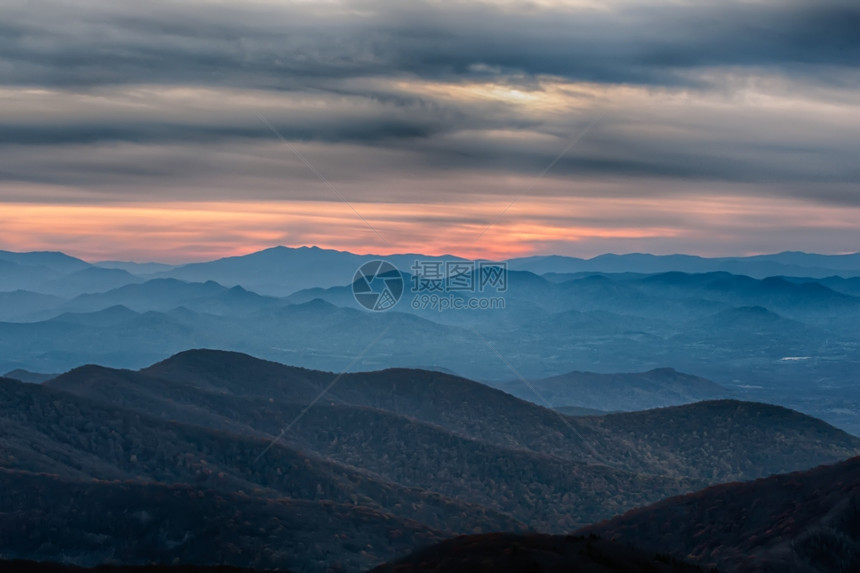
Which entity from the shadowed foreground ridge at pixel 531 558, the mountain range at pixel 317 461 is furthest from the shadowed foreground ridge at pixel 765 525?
the mountain range at pixel 317 461

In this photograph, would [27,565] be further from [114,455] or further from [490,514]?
[490,514]

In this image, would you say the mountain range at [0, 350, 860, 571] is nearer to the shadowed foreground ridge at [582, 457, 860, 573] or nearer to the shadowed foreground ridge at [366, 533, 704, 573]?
the shadowed foreground ridge at [582, 457, 860, 573]

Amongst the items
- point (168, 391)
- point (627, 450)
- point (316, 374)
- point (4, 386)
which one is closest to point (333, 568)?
point (4, 386)

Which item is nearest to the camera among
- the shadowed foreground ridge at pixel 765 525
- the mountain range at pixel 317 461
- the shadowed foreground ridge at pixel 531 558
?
the shadowed foreground ridge at pixel 531 558

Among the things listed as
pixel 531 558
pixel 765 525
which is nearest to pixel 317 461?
pixel 765 525

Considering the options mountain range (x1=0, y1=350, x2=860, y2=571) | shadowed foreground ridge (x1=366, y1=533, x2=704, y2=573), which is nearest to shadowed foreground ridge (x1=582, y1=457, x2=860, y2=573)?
shadowed foreground ridge (x1=366, y1=533, x2=704, y2=573)

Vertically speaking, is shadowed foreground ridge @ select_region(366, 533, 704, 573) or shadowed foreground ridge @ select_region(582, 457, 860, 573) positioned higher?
shadowed foreground ridge @ select_region(366, 533, 704, 573)

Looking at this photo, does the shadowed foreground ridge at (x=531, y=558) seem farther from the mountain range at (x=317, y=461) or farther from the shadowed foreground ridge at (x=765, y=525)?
the mountain range at (x=317, y=461)

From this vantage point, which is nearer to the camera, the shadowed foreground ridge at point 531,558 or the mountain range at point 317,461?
the shadowed foreground ridge at point 531,558
